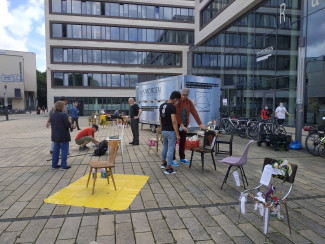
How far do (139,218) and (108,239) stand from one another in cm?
62

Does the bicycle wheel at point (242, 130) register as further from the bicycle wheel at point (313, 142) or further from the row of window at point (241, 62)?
the row of window at point (241, 62)

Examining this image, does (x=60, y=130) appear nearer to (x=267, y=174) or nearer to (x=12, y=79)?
(x=267, y=174)

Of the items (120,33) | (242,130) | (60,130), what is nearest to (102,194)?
(60,130)

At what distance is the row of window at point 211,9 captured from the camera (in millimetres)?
19791

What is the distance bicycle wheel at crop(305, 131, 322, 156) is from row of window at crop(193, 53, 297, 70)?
7647 millimetres

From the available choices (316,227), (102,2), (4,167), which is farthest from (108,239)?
(102,2)

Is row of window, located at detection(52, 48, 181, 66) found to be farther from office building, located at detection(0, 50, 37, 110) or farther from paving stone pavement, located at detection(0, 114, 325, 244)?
paving stone pavement, located at detection(0, 114, 325, 244)

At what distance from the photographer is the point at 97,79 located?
1419 inches

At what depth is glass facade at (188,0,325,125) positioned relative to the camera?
42.7 feet

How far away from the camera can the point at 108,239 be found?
9.34 feet

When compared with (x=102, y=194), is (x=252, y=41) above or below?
above

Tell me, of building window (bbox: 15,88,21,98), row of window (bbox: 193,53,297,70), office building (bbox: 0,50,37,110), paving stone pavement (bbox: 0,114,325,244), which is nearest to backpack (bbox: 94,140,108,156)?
paving stone pavement (bbox: 0,114,325,244)

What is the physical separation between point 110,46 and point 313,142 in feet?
107

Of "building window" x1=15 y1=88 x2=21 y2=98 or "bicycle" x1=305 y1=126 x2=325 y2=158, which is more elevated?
"building window" x1=15 y1=88 x2=21 y2=98
